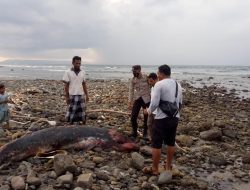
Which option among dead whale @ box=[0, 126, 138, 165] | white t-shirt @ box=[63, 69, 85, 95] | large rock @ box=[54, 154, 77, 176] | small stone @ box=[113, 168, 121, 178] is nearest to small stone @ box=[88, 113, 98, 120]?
white t-shirt @ box=[63, 69, 85, 95]

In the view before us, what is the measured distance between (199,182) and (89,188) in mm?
2132

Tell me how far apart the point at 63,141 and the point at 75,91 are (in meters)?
1.68

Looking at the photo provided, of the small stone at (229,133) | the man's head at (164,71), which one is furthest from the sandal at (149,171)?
the small stone at (229,133)

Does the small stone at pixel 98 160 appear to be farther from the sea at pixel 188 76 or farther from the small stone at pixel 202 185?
the sea at pixel 188 76

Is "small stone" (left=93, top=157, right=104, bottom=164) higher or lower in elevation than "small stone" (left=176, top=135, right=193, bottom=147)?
higher

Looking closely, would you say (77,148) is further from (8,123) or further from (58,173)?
(8,123)

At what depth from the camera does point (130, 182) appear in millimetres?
7055

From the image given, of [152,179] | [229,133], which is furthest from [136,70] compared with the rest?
[229,133]

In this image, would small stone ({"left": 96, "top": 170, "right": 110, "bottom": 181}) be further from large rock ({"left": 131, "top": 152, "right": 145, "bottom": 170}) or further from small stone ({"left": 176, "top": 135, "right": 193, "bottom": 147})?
small stone ({"left": 176, "top": 135, "right": 193, "bottom": 147})

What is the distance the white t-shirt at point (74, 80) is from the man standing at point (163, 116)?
3.13 meters

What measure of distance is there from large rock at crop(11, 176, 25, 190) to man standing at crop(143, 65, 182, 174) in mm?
2379

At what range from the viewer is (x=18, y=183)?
21.2 ft

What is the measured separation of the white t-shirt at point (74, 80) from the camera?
958 cm

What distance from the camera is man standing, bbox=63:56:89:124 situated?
9.57 meters
